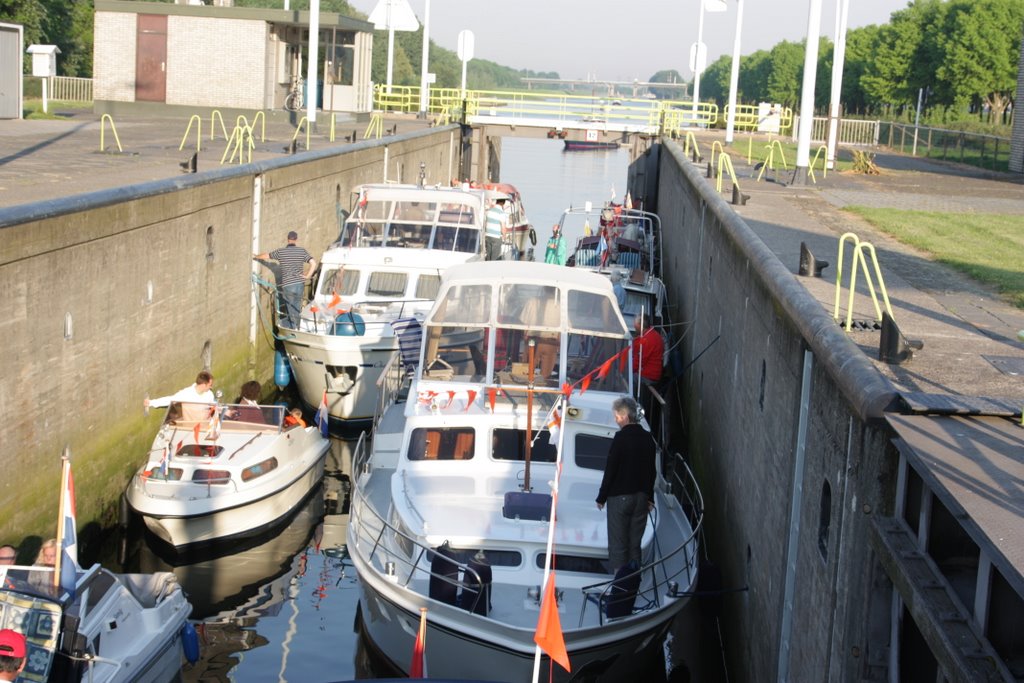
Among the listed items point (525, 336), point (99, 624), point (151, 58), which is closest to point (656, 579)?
point (525, 336)

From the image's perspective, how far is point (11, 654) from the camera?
8.48 m

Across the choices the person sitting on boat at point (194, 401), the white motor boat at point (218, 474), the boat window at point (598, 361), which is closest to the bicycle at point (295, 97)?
the person sitting on boat at point (194, 401)

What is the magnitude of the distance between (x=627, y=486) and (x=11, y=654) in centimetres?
480

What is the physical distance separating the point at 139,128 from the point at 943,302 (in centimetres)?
2864

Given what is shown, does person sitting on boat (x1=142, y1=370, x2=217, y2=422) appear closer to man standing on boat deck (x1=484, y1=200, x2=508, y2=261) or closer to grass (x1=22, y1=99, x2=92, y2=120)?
man standing on boat deck (x1=484, y1=200, x2=508, y2=261)

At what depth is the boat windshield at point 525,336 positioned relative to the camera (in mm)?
13367

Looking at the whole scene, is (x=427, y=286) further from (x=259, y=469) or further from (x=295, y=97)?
(x=295, y=97)

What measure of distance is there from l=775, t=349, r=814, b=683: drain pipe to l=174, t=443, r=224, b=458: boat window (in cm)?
760

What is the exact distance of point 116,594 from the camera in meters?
10.1

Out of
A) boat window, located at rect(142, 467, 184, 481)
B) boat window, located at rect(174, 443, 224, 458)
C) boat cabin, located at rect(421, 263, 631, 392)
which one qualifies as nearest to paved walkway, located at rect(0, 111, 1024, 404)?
boat cabin, located at rect(421, 263, 631, 392)

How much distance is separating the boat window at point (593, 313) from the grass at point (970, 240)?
414 cm

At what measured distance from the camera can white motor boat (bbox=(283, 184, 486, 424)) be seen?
19.4m

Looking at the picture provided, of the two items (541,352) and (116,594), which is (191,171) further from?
(116,594)

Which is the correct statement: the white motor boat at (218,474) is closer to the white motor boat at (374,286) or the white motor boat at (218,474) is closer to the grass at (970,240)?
the white motor boat at (374,286)
